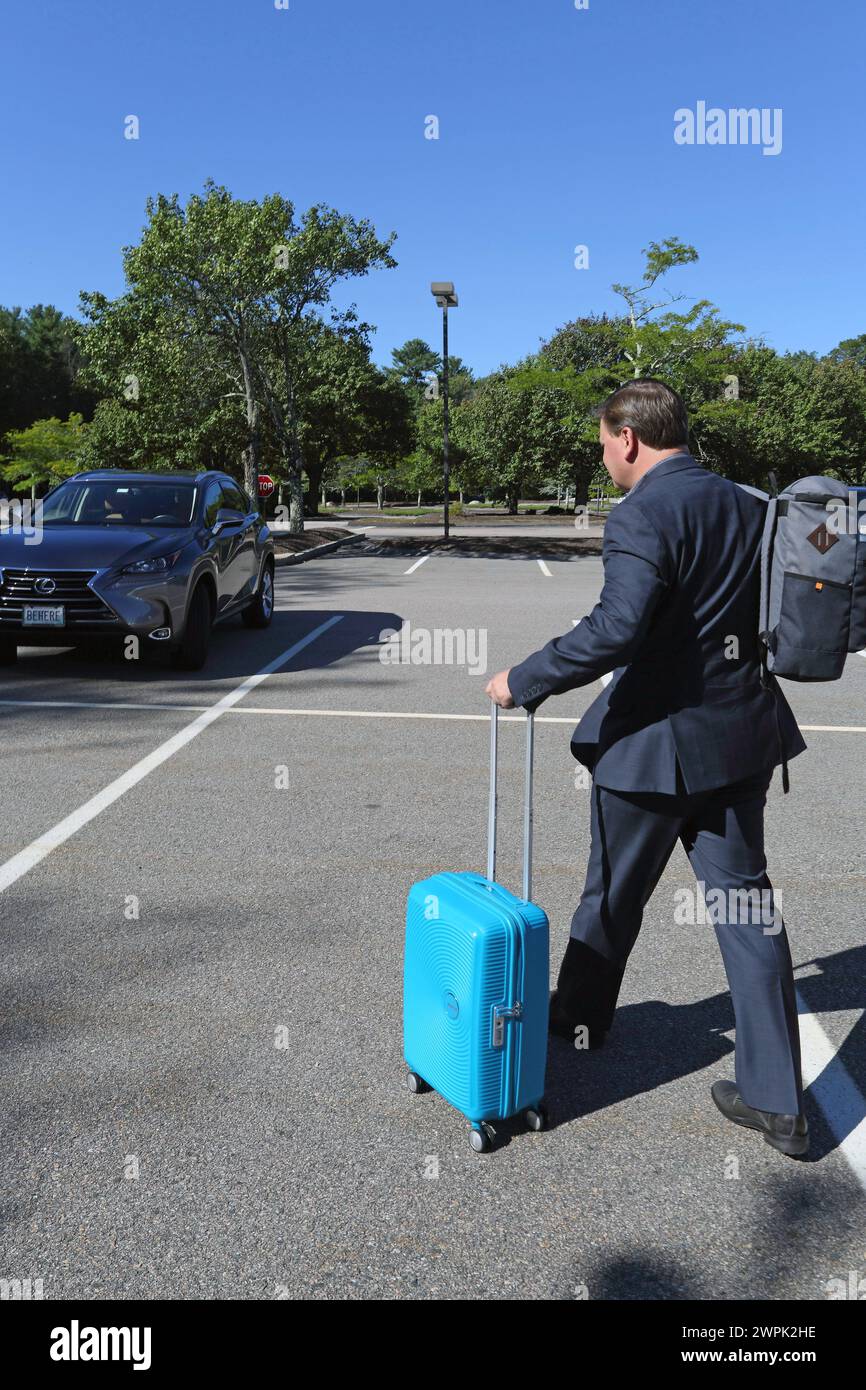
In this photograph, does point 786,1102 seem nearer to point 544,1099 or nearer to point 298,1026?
point 544,1099

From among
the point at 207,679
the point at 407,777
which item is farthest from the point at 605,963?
the point at 207,679

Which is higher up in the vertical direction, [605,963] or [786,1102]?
[605,963]

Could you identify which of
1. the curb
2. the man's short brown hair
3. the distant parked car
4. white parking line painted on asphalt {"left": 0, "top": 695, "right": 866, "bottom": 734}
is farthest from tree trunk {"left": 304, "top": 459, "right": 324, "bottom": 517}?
the man's short brown hair

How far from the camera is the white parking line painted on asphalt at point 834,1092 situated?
9.44 ft

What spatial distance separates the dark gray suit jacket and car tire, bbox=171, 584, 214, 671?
6964mm

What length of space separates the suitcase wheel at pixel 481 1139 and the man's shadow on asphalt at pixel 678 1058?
23cm

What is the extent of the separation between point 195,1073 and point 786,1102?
1622 mm

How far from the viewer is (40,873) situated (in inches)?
187

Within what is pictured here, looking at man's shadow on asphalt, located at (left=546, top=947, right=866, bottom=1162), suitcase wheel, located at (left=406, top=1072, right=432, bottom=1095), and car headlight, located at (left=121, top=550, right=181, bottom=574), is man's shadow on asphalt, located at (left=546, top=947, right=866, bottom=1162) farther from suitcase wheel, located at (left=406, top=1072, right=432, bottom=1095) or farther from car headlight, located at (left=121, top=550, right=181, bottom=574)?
car headlight, located at (left=121, top=550, right=181, bottom=574)

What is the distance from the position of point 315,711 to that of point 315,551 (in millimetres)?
18177

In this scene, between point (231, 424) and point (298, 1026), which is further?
point (231, 424)

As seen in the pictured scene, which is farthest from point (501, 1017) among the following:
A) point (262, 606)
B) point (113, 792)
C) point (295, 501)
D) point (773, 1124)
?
point (295, 501)

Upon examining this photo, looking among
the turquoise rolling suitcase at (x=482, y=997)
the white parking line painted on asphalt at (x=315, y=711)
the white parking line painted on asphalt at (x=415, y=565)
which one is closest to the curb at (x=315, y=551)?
the white parking line painted on asphalt at (x=415, y=565)

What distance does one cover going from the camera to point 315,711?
832 centimetres
